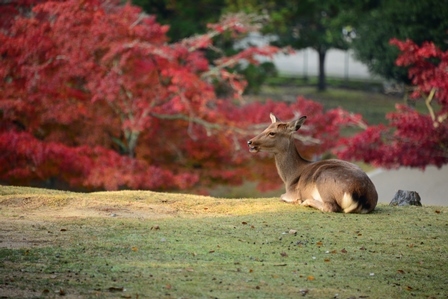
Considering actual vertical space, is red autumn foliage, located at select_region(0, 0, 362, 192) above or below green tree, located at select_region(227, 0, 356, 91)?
below

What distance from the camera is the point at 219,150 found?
59.7ft

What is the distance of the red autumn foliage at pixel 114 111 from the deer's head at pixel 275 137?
609cm

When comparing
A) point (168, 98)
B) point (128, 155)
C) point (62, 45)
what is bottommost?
point (128, 155)

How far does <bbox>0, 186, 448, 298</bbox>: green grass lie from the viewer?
689 cm

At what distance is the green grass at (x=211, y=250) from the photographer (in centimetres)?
689

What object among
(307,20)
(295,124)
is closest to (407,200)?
(295,124)

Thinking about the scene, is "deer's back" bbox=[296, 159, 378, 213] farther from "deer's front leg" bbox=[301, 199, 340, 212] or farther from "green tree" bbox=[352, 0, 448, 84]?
"green tree" bbox=[352, 0, 448, 84]

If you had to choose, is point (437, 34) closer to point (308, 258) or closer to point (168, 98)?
point (168, 98)

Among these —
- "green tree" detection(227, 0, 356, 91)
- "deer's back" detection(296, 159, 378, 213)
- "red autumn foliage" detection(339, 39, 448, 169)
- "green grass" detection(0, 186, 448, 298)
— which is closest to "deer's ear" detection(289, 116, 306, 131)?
"deer's back" detection(296, 159, 378, 213)

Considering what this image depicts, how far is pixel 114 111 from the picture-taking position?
1850 cm

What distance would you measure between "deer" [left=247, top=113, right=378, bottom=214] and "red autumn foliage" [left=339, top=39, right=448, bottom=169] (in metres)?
5.37

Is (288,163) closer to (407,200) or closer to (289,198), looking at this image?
(289,198)

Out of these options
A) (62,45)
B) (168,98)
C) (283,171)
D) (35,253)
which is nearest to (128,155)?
(168,98)

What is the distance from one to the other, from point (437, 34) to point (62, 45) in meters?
9.36
